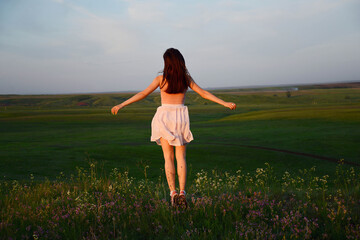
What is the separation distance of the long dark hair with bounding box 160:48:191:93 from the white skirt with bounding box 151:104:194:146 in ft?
1.32

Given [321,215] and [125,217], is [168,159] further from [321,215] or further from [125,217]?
[321,215]

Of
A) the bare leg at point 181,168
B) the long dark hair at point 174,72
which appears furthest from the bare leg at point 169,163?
the long dark hair at point 174,72

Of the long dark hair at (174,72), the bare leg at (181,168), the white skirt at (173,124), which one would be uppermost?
the long dark hair at (174,72)

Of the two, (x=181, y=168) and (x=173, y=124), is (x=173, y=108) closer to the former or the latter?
(x=173, y=124)

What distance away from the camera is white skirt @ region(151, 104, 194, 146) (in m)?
5.93

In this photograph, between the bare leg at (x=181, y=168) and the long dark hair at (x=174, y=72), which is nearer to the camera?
the long dark hair at (x=174, y=72)

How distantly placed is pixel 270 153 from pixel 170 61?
46.4 ft

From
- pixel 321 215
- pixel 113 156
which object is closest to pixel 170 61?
pixel 321 215

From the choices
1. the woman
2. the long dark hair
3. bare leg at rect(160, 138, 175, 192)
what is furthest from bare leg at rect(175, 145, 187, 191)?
the long dark hair

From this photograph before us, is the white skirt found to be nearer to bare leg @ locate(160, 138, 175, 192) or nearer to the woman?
the woman

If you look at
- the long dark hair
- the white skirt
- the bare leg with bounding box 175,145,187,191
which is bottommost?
the bare leg with bounding box 175,145,187,191

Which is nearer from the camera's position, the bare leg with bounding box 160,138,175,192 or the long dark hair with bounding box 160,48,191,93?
the long dark hair with bounding box 160,48,191,93

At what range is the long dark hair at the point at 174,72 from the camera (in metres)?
5.86

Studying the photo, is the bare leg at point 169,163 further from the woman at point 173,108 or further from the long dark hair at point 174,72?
the long dark hair at point 174,72
